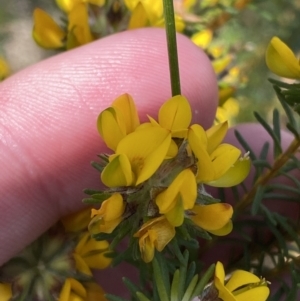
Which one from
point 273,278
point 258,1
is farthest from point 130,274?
point 258,1

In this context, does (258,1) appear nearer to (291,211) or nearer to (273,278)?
(291,211)

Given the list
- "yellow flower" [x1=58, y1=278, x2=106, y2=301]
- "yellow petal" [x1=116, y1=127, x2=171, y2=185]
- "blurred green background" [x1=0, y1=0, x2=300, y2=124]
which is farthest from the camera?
"blurred green background" [x1=0, y1=0, x2=300, y2=124]

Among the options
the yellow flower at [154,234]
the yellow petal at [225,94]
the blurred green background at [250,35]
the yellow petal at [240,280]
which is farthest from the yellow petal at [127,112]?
the blurred green background at [250,35]

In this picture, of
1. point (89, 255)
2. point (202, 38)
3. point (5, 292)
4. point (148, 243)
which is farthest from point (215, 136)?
point (202, 38)

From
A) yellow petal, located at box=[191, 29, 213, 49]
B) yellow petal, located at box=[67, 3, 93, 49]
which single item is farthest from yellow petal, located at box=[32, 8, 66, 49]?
yellow petal, located at box=[191, 29, 213, 49]

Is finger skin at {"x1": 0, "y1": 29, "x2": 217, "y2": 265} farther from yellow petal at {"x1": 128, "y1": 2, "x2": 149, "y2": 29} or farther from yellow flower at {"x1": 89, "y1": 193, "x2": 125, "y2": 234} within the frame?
yellow flower at {"x1": 89, "y1": 193, "x2": 125, "y2": 234}

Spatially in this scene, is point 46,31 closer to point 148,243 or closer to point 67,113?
point 67,113
